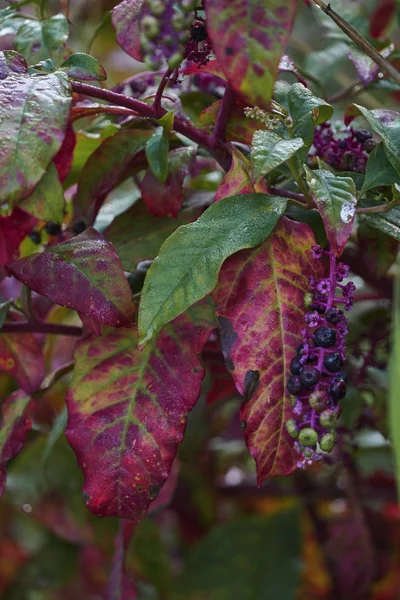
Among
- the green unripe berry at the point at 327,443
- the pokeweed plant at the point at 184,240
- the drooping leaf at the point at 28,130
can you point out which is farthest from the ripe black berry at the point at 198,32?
the green unripe berry at the point at 327,443

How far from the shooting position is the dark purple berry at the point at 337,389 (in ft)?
1.80

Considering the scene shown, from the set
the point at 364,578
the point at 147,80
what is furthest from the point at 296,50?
the point at 364,578

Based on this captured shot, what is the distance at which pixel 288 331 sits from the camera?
1.92 feet

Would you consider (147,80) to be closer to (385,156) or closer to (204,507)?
(385,156)

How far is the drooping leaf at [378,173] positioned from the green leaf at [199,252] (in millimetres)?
75

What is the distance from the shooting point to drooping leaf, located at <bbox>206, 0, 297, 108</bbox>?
464 millimetres

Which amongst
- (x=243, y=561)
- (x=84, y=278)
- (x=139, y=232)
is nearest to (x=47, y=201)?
(x=84, y=278)

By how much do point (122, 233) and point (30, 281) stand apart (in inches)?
6.3

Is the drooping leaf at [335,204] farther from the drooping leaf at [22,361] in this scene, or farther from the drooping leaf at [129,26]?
the drooping leaf at [22,361]

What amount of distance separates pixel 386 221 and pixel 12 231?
354 mm

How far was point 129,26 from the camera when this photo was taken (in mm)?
574

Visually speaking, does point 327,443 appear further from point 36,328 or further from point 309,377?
point 36,328

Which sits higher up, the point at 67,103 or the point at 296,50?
the point at 67,103

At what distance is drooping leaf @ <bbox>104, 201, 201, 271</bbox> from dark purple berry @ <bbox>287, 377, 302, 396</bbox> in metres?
0.21
